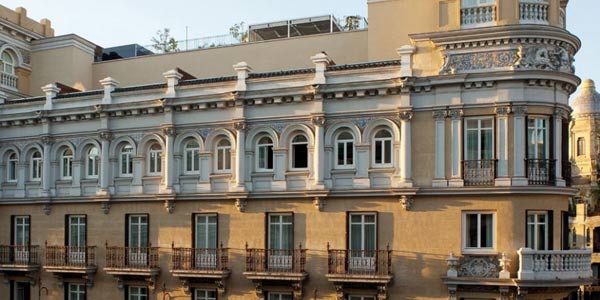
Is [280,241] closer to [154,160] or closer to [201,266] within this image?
[201,266]

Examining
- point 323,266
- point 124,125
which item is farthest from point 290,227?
point 124,125

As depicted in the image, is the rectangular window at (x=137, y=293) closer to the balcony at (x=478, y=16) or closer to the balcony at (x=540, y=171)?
the balcony at (x=540, y=171)

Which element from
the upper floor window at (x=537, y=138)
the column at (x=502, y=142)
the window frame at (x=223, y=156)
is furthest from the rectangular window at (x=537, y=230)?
the window frame at (x=223, y=156)

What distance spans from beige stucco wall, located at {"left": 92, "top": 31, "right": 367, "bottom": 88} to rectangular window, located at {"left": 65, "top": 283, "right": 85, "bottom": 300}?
1059 centimetres

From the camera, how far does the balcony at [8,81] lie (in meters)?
34.8

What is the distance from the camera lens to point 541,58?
2481cm

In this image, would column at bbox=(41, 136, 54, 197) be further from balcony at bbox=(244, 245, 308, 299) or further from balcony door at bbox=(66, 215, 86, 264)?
balcony at bbox=(244, 245, 308, 299)

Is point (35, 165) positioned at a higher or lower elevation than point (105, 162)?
lower

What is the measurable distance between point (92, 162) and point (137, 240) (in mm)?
4421

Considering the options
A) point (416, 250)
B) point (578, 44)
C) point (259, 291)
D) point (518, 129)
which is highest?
point (578, 44)

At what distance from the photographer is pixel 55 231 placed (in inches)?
1271

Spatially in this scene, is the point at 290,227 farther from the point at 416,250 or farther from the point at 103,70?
the point at 103,70

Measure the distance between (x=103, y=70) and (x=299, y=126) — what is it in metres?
14.5

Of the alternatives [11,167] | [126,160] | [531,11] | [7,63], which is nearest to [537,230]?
[531,11]
